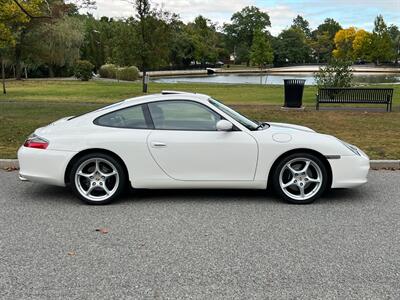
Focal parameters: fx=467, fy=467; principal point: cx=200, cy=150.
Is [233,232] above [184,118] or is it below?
below

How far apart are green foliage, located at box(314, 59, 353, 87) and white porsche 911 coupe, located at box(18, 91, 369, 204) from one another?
46.4 feet

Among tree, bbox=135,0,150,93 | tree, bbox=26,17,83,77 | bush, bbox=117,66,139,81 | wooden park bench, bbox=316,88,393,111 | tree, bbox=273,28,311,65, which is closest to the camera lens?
wooden park bench, bbox=316,88,393,111

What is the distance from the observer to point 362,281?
3.61 meters

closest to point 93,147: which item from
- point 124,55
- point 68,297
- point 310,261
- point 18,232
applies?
point 18,232

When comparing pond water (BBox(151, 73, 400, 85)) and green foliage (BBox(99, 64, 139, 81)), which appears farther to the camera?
green foliage (BBox(99, 64, 139, 81))

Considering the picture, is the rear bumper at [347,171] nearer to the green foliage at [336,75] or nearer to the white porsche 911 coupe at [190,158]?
the white porsche 911 coupe at [190,158]

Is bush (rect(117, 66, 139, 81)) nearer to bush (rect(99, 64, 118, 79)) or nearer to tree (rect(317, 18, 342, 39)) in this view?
bush (rect(99, 64, 118, 79))

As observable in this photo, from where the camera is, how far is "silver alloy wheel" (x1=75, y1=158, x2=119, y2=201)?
5.66 meters

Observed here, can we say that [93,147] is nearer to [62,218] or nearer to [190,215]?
[62,218]

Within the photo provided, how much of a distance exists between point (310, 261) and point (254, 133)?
6.79ft

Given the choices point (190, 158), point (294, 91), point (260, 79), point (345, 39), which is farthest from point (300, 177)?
point (345, 39)

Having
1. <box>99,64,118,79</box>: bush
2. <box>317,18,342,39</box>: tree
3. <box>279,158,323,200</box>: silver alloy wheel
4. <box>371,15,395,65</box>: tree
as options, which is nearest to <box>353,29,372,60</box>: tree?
<box>371,15,395,65</box>: tree

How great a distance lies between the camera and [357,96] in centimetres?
1616

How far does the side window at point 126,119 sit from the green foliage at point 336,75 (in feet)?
47.7
